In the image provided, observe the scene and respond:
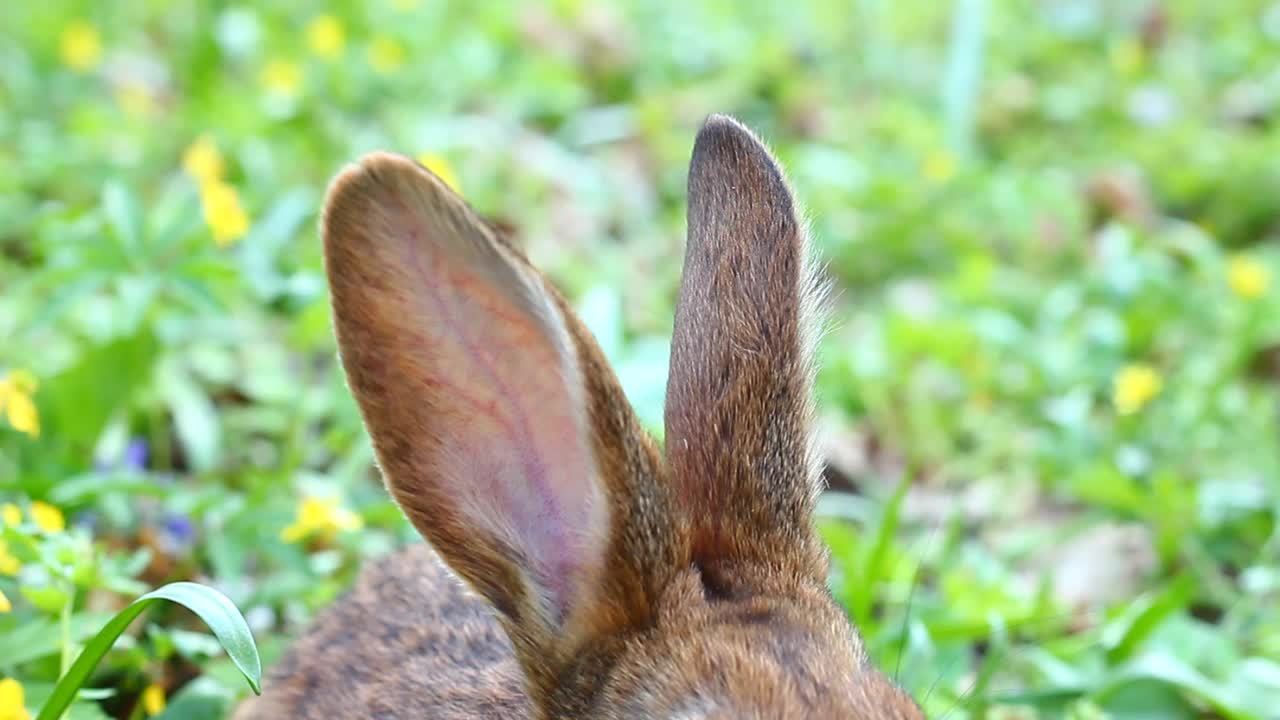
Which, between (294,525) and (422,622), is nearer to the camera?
(422,622)

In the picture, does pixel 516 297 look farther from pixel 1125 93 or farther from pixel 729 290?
pixel 1125 93

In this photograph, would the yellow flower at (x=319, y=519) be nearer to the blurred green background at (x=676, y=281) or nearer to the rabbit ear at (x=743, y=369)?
the blurred green background at (x=676, y=281)

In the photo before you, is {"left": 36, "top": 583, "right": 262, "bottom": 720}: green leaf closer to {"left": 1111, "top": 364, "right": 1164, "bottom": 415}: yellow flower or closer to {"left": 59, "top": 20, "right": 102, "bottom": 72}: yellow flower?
{"left": 1111, "top": 364, "right": 1164, "bottom": 415}: yellow flower

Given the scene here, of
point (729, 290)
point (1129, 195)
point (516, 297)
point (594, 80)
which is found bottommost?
point (1129, 195)

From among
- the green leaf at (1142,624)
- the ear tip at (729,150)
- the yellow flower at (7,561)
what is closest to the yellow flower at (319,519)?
the yellow flower at (7,561)

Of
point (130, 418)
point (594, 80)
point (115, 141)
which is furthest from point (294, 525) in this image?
point (594, 80)

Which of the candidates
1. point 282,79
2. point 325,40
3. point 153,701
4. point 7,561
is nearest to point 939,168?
point 325,40

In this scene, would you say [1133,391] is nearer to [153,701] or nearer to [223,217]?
[223,217]
